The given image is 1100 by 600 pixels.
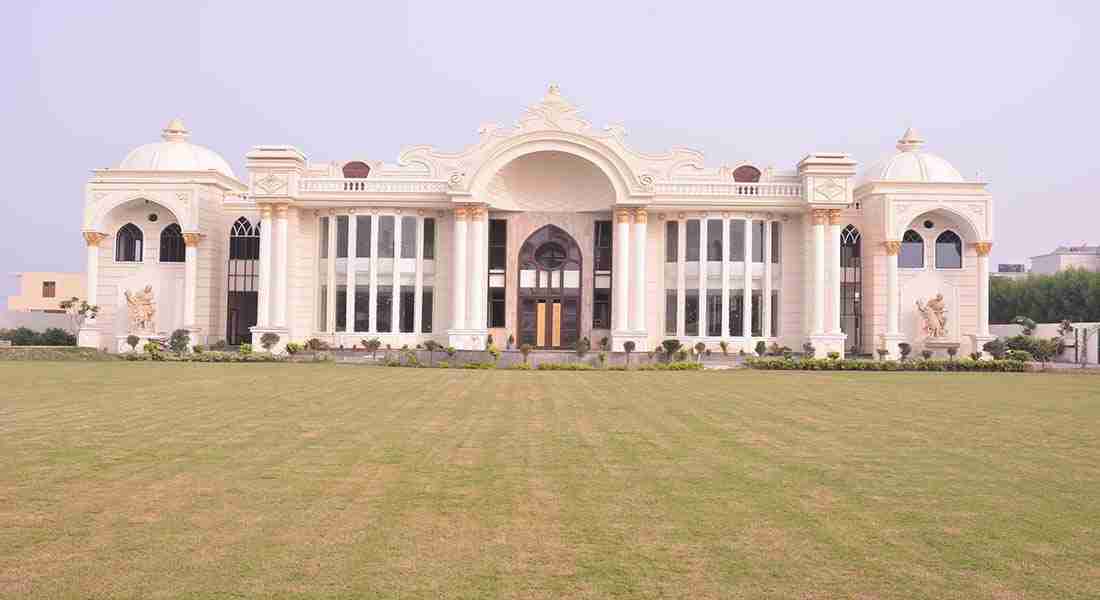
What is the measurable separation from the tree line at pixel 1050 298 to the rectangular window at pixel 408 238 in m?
43.9

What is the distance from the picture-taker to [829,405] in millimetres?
20328

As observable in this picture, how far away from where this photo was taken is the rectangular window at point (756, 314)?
47031mm

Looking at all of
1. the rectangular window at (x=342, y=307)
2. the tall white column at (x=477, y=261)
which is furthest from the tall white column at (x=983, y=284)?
the rectangular window at (x=342, y=307)

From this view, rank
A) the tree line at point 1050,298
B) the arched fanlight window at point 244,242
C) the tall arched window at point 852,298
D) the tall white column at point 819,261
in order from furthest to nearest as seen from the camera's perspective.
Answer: the tree line at point 1050,298 < the arched fanlight window at point 244,242 < the tall arched window at point 852,298 < the tall white column at point 819,261

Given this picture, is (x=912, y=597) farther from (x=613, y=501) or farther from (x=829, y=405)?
(x=829, y=405)

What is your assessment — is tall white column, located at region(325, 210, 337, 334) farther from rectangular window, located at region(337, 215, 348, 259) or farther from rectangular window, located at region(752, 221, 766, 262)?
rectangular window, located at region(752, 221, 766, 262)

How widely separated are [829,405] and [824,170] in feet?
89.0

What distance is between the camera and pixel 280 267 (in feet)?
151

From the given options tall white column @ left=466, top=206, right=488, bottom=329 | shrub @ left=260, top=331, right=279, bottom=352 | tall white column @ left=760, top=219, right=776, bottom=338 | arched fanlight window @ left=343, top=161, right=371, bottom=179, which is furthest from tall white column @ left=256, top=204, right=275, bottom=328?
tall white column @ left=760, top=219, right=776, bottom=338

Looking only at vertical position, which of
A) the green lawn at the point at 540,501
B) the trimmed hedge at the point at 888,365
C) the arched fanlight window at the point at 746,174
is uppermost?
the arched fanlight window at the point at 746,174

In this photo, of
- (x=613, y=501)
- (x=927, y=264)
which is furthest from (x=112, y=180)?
(x=613, y=501)

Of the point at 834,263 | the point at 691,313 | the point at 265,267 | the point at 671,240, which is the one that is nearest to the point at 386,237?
the point at 265,267

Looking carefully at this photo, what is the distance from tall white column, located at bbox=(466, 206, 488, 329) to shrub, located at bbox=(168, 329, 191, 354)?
13.3 metres

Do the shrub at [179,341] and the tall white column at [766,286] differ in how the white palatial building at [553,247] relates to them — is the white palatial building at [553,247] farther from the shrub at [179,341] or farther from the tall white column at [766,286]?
the shrub at [179,341]
